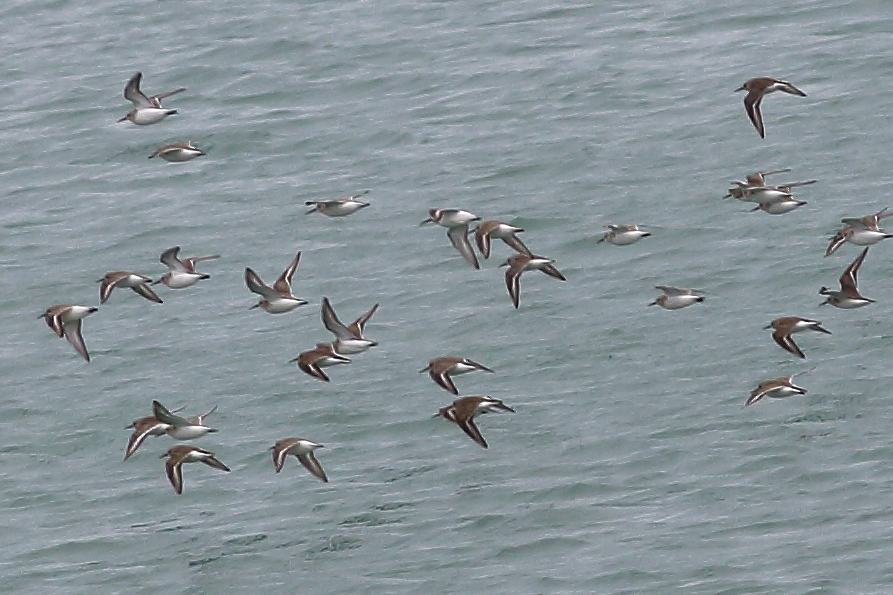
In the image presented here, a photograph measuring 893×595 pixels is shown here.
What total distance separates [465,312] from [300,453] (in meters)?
6.31

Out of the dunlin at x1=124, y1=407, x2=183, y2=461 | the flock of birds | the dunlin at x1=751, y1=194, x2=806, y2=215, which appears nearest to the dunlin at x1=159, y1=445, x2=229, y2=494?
the flock of birds

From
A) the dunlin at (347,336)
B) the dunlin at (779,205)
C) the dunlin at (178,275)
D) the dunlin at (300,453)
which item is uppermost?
the dunlin at (779,205)

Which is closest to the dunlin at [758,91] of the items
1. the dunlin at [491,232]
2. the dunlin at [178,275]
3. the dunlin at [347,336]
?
the dunlin at [491,232]

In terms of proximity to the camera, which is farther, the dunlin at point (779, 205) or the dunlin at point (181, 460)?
the dunlin at point (779, 205)

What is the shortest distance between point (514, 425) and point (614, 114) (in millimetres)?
10736

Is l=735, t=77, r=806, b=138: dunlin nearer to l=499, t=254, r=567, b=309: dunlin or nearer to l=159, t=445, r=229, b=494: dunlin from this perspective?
l=499, t=254, r=567, b=309: dunlin

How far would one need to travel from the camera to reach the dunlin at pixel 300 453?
23000 millimetres

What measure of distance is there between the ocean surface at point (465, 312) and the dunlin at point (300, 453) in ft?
3.44

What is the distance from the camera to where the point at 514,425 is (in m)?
26.4

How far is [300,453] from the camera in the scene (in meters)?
23.7

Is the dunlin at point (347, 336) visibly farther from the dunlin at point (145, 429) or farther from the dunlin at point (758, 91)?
the dunlin at point (758, 91)

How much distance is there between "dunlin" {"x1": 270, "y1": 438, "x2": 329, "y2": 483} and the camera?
23.0 metres

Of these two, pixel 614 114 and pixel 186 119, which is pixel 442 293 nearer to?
pixel 614 114

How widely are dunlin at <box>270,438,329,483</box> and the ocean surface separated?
3.44 feet
